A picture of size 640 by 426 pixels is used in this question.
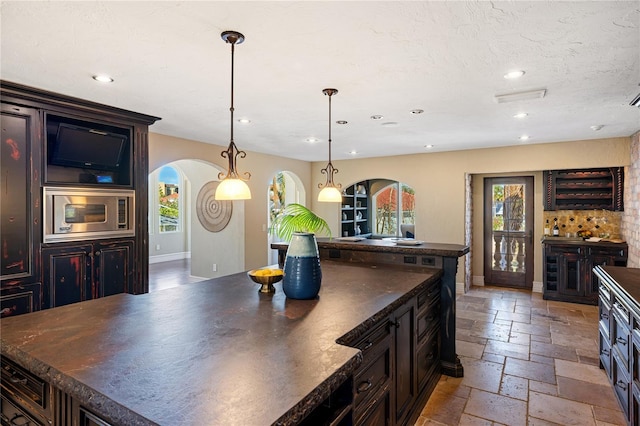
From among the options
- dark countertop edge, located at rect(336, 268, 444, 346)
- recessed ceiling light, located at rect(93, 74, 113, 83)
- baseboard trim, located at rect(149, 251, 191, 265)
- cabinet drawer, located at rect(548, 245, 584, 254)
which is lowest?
baseboard trim, located at rect(149, 251, 191, 265)

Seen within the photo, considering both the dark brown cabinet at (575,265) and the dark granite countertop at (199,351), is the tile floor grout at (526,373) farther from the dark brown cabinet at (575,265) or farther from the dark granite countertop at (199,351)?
the dark granite countertop at (199,351)

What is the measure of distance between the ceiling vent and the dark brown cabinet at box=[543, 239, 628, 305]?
3314 mm

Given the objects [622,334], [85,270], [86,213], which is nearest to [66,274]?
[85,270]

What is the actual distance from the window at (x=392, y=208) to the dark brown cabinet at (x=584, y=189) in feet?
12.8

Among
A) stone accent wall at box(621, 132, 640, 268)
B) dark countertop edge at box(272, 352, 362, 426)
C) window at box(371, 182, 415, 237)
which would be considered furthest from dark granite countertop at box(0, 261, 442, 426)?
window at box(371, 182, 415, 237)

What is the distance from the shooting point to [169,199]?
992 cm

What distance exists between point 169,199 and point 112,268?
6.83 metres

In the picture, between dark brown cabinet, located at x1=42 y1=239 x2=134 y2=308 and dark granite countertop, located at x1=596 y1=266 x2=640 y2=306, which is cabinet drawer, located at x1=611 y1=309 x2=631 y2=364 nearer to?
dark granite countertop, located at x1=596 y1=266 x2=640 y2=306

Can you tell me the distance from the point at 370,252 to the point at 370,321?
176cm

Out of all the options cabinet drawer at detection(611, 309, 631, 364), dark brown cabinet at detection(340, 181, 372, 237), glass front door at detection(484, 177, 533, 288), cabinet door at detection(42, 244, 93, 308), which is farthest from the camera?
dark brown cabinet at detection(340, 181, 372, 237)

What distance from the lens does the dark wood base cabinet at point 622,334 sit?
84.7 inches

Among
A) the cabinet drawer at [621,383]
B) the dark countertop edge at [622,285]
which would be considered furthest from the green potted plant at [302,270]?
the cabinet drawer at [621,383]

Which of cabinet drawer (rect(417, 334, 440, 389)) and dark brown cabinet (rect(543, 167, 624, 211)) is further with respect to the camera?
dark brown cabinet (rect(543, 167, 624, 211))

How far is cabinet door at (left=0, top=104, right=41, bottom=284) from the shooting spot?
2.75 meters
